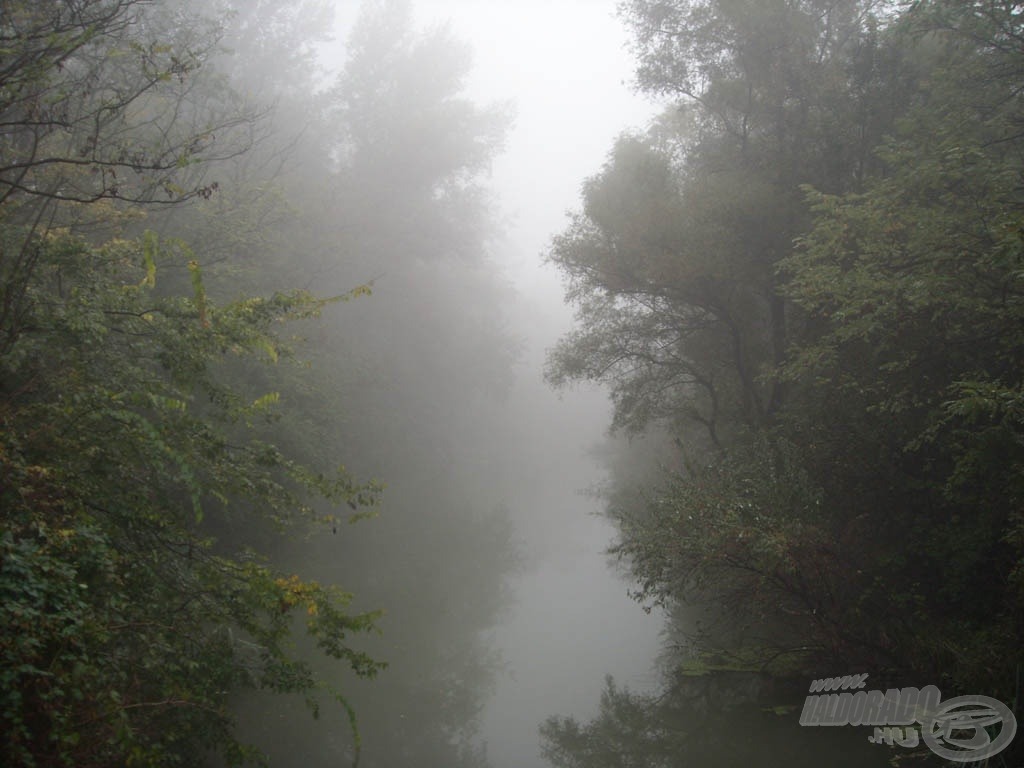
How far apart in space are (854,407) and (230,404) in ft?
25.2

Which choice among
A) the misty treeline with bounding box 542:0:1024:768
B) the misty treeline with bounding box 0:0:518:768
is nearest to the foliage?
the misty treeline with bounding box 0:0:518:768

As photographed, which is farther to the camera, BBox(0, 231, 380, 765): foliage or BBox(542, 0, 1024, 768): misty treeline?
BBox(542, 0, 1024, 768): misty treeline

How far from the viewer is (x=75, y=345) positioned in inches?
219

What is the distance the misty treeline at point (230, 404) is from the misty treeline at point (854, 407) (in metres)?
3.62

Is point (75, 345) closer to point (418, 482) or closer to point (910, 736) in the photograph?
point (910, 736)

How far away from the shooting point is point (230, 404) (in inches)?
241

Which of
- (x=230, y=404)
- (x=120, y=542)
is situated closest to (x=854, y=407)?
(x=230, y=404)

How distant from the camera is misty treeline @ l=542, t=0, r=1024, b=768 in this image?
7.02 metres

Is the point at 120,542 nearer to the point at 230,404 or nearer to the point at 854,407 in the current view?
the point at 230,404

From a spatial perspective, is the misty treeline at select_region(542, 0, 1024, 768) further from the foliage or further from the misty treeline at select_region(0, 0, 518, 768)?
the foliage

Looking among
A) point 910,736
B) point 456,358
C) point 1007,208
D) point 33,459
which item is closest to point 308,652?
point 33,459

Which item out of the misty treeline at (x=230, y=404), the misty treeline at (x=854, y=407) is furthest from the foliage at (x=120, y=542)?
the misty treeline at (x=854, y=407)

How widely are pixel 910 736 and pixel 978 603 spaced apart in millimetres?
1871

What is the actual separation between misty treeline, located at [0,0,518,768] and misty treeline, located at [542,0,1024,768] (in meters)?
3.62
